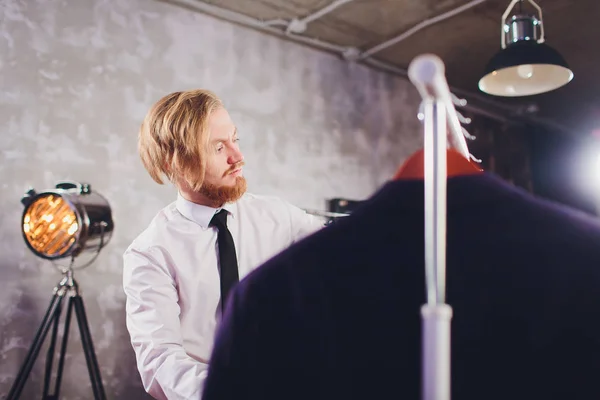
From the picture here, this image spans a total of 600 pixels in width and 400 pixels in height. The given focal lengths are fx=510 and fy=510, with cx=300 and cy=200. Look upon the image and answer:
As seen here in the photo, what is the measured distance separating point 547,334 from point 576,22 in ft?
12.9

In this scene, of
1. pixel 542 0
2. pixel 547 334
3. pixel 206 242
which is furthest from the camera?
pixel 542 0

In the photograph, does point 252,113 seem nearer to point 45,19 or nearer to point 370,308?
point 45,19

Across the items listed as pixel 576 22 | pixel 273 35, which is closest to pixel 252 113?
pixel 273 35

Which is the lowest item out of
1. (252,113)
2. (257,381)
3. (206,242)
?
(257,381)

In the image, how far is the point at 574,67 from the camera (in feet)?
15.3

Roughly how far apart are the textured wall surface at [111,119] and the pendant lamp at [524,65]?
1508 millimetres

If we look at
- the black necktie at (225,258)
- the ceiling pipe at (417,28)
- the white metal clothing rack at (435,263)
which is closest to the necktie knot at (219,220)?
the black necktie at (225,258)

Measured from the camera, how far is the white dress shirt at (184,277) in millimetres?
1405

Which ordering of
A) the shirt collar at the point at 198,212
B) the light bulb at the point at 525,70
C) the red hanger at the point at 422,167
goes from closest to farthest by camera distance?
the red hanger at the point at 422,167 < the shirt collar at the point at 198,212 < the light bulb at the point at 525,70

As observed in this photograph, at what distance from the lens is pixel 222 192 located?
171 cm

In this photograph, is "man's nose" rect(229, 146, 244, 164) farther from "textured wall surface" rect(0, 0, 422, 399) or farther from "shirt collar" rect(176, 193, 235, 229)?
"textured wall surface" rect(0, 0, 422, 399)

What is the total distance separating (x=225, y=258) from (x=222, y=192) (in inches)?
8.8

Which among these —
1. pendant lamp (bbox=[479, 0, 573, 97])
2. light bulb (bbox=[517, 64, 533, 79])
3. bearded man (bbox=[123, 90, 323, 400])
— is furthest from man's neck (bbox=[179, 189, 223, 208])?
light bulb (bbox=[517, 64, 533, 79])

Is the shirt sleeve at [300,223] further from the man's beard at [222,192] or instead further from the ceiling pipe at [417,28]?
the ceiling pipe at [417,28]
